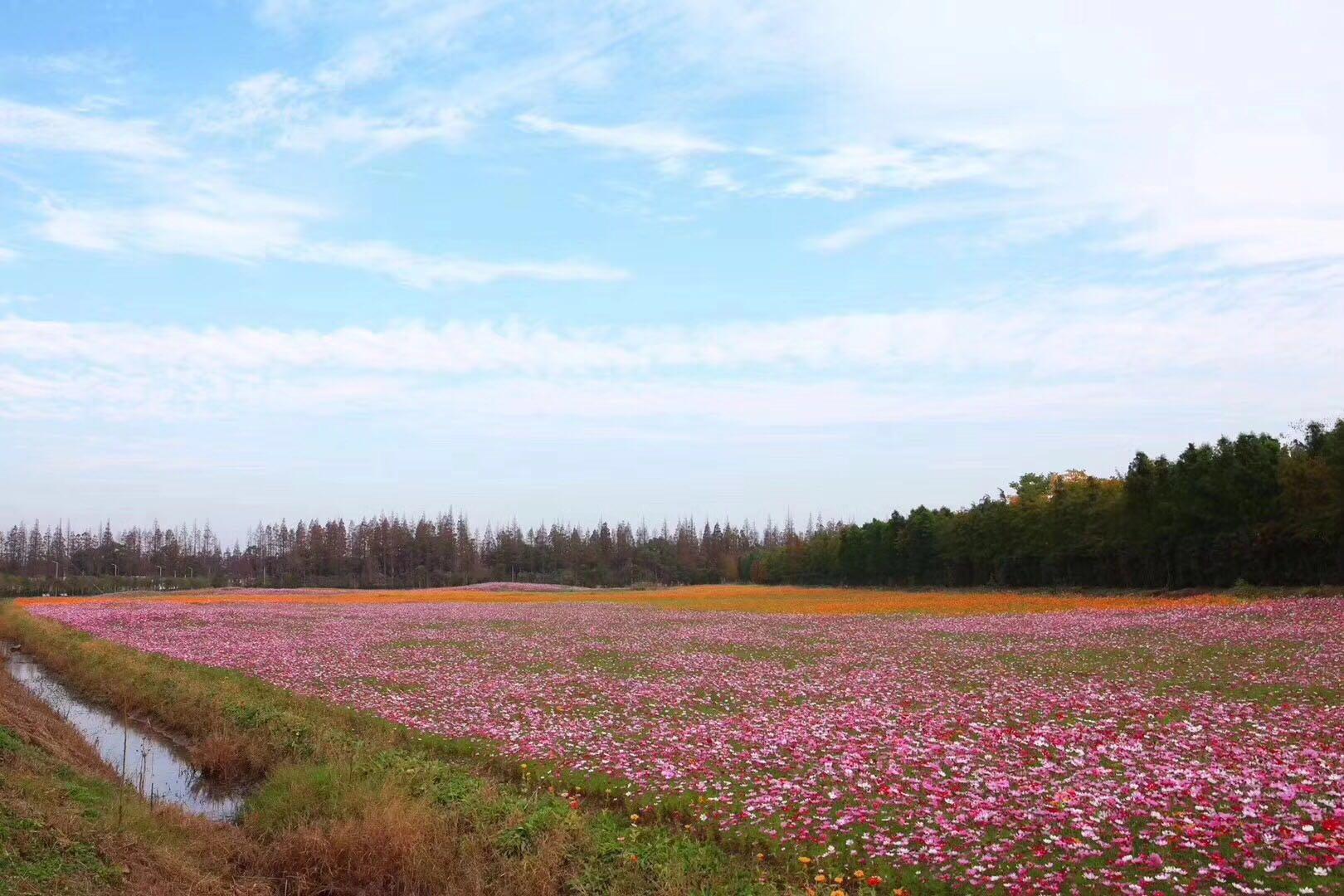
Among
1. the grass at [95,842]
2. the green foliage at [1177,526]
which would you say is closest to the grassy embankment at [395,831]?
the grass at [95,842]

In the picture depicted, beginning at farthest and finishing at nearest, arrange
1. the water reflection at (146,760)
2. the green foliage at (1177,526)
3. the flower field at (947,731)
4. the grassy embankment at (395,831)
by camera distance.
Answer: the green foliage at (1177,526) < the water reflection at (146,760) < the grassy embankment at (395,831) < the flower field at (947,731)

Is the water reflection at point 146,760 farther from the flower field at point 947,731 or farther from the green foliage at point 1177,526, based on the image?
the green foliage at point 1177,526

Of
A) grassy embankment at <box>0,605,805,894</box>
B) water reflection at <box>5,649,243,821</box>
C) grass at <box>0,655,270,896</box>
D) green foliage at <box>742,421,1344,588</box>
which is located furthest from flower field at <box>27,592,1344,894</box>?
green foliage at <box>742,421,1344,588</box>

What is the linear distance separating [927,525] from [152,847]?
94195 mm

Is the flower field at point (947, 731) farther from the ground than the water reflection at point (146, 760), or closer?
farther from the ground

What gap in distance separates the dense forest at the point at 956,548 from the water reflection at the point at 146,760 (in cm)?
4789

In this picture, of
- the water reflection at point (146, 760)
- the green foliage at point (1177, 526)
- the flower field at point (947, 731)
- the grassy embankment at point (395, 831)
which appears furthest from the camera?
the green foliage at point (1177, 526)

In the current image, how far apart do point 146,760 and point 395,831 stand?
9473mm

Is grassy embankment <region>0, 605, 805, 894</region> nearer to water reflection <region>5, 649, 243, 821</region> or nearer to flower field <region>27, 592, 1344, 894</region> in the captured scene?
water reflection <region>5, 649, 243, 821</region>

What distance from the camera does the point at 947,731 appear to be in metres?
14.9

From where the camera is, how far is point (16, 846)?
30.2ft

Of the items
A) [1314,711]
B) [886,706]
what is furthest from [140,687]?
[1314,711]

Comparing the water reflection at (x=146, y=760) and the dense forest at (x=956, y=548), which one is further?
the dense forest at (x=956, y=548)

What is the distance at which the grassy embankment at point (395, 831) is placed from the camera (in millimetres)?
9141
